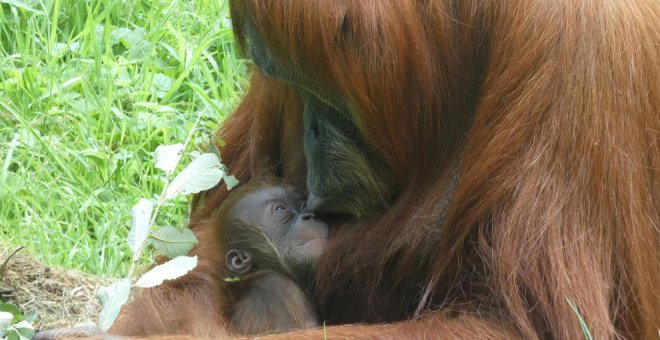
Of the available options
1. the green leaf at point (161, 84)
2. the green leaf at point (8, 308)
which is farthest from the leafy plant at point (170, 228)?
the green leaf at point (161, 84)

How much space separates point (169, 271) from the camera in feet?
9.87

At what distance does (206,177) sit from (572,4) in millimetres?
1065

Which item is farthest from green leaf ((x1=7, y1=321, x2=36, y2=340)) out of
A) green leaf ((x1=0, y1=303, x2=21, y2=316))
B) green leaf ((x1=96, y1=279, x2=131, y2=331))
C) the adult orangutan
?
the adult orangutan

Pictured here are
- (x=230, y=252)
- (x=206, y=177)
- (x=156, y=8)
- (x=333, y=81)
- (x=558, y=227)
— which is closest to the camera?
(x=558, y=227)

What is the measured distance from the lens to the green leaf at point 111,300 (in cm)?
288

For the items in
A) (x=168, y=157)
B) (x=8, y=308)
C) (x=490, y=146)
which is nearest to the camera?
(x=490, y=146)

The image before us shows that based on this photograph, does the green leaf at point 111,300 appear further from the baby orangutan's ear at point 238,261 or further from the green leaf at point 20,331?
the baby orangutan's ear at point 238,261

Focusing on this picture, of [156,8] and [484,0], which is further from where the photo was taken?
[156,8]

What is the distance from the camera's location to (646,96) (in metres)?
2.82

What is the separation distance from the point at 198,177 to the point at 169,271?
34cm

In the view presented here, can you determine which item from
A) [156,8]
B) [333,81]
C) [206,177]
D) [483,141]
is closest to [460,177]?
[483,141]

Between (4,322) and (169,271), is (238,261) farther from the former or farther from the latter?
(4,322)

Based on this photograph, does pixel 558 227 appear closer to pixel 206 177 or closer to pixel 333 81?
pixel 333 81

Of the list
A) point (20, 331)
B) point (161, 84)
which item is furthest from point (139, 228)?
point (161, 84)
